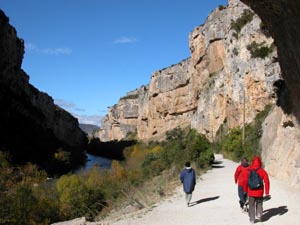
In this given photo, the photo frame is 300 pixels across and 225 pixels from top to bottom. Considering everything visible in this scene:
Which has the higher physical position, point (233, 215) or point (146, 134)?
point (146, 134)

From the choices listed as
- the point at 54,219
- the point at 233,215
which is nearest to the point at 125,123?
the point at 54,219

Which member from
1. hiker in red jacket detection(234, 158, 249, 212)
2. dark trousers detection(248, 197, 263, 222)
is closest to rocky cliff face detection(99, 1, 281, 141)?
hiker in red jacket detection(234, 158, 249, 212)

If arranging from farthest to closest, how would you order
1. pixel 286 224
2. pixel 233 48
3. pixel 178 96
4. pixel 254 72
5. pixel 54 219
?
pixel 178 96
pixel 233 48
pixel 254 72
pixel 54 219
pixel 286 224

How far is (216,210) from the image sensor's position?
473 inches

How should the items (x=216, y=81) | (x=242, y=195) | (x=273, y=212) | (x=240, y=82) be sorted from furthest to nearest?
1. (x=216, y=81)
2. (x=240, y=82)
3. (x=242, y=195)
4. (x=273, y=212)

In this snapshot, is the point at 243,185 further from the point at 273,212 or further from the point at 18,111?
the point at 18,111

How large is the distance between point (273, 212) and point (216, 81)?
42.4 m

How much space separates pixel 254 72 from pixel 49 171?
38.3 m

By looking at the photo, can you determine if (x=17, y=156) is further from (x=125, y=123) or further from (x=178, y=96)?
(x=125, y=123)

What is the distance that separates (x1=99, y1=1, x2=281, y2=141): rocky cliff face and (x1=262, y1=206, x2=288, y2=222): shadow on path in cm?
1414

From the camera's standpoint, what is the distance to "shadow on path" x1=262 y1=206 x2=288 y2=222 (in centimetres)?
1017

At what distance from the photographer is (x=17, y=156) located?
61.3 m

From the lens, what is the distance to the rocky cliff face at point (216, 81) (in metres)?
35.2

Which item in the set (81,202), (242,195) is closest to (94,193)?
(81,202)
